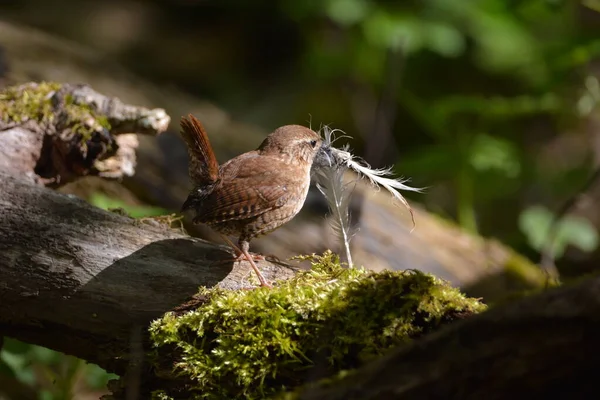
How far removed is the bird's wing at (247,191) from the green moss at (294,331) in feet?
2.11

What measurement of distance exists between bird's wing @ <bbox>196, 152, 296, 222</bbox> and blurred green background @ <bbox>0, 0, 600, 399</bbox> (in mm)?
891

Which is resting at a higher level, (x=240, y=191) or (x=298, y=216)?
(x=298, y=216)

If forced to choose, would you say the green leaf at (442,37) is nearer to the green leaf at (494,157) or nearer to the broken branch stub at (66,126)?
the green leaf at (494,157)

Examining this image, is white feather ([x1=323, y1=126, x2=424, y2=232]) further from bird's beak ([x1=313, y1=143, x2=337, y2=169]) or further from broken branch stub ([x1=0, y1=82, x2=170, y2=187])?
broken branch stub ([x1=0, y1=82, x2=170, y2=187])

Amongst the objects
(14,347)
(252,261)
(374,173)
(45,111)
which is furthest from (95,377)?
(374,173)

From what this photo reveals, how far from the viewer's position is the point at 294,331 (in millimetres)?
2375

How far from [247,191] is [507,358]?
1637mm

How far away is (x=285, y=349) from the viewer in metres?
2.33

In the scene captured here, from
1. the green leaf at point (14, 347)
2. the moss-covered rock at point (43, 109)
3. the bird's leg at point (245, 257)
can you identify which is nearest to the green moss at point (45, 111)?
the moss-covered rock at point (43, 109)

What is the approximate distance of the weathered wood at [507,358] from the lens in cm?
177

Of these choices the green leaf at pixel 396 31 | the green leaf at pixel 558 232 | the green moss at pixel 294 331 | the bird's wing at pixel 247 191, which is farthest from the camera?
the green leaf at pixel 396 31

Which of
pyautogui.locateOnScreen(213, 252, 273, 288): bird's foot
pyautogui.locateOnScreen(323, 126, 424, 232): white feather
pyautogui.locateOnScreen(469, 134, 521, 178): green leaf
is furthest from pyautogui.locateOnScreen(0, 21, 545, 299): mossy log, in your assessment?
pyautogui.locateOnScreen(213, 252, 273, 288): bird's foot

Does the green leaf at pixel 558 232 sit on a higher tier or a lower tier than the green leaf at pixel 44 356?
higher

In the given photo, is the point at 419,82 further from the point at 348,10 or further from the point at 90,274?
the point at 90,274
